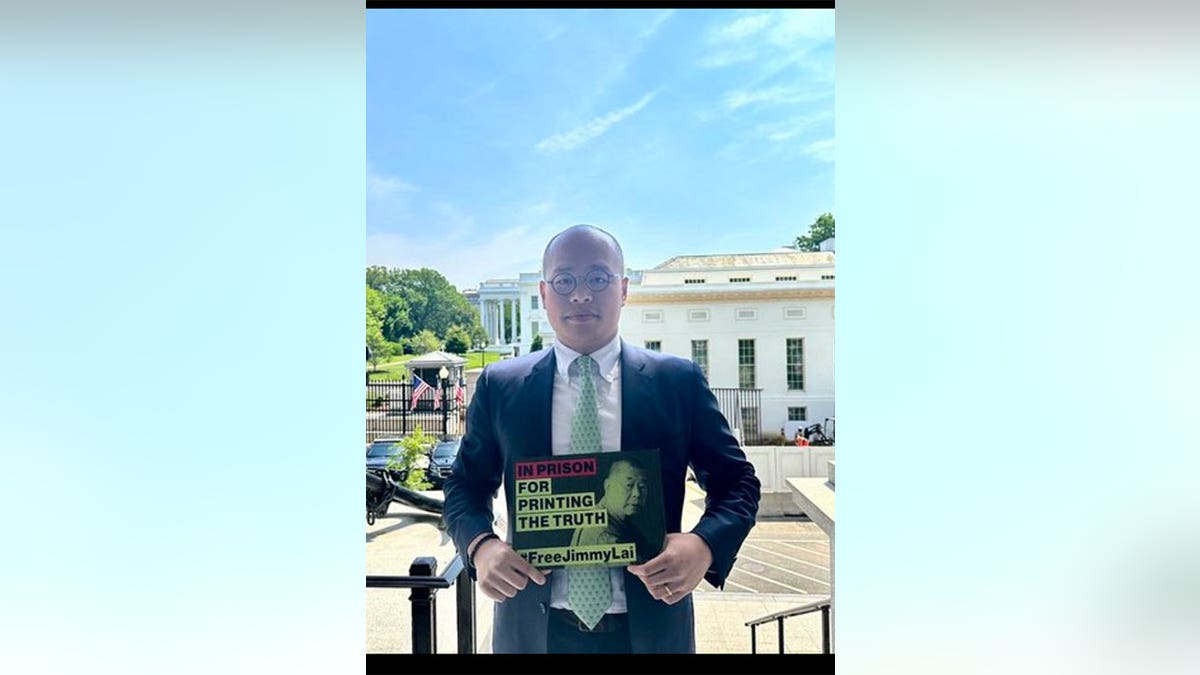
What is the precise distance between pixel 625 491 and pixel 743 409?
451 millimetres

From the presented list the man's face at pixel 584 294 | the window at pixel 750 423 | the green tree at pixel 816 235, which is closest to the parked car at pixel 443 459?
the man's face at pixel 584 294

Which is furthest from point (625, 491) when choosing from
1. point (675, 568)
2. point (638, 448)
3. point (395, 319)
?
point (395, 319)

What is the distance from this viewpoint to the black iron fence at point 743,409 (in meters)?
1.84

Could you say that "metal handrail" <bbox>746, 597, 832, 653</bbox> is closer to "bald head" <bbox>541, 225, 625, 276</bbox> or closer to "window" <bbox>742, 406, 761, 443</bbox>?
"window" <bbox>742, 406, 761, 443</bbox>

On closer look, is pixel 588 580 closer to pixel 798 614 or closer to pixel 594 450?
pixel 594 450

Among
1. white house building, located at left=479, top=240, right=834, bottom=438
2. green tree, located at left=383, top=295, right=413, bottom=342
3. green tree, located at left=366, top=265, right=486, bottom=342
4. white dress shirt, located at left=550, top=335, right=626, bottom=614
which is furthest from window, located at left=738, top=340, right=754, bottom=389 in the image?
green tree, located at left=383, top=295, right=413, bottom=342

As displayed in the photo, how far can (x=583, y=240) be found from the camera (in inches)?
71.9

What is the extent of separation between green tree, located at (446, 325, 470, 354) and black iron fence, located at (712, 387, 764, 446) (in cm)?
79

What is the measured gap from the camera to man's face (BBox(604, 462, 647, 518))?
1.80 metres
